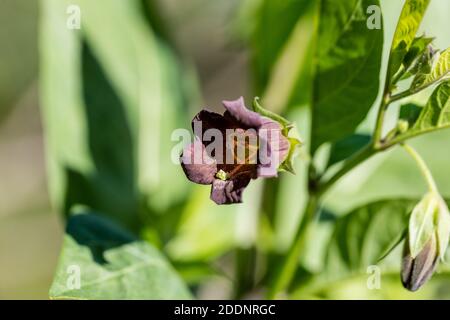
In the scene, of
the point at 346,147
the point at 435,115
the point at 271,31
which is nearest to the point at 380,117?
the point at 435,115

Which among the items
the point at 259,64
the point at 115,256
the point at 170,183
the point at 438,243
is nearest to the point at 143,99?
the point at 170,183

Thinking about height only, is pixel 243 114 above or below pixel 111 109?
below

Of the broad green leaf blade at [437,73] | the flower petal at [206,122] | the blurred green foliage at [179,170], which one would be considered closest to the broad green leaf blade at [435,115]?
the broad green leaf blade at [437,73]

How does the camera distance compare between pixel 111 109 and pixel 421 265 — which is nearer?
pixel 421 265

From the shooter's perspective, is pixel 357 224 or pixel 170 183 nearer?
pixel 357 224

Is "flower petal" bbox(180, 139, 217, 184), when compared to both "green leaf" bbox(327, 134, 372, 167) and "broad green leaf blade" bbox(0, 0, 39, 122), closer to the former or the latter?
"green leaf" bbox(327, 134, 372, 167)

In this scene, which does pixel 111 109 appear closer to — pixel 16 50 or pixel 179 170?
pixel 179 170
